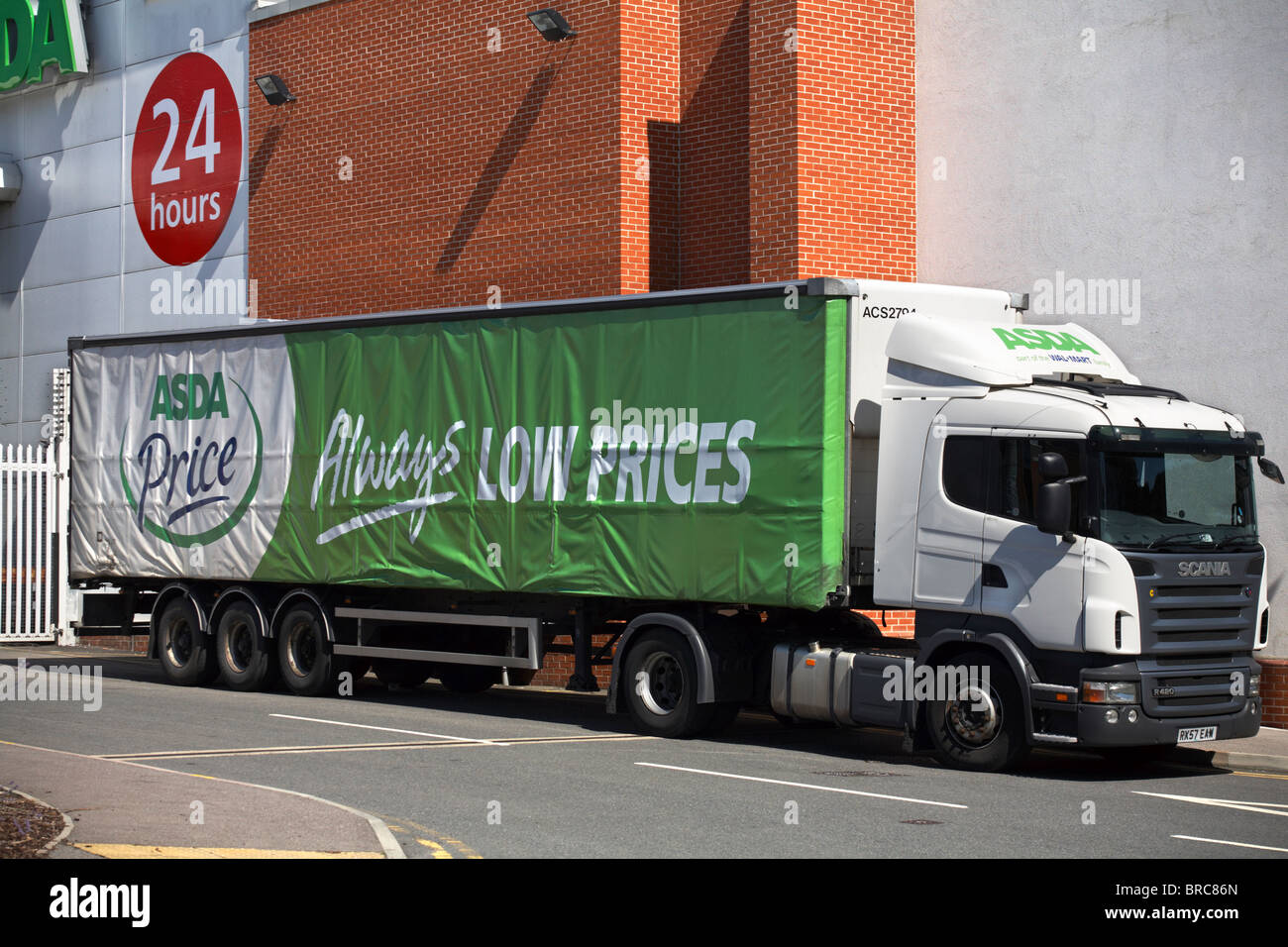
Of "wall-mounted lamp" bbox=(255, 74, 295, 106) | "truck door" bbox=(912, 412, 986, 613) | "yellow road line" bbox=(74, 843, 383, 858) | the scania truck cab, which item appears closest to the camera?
"yellow road line" bbox=(74, 843, 383, 858)

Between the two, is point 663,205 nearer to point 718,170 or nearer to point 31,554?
point 718,170

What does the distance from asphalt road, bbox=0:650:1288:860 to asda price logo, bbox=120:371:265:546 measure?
2523 mm

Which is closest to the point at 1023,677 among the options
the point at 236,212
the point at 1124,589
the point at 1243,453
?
the point at 1124,589

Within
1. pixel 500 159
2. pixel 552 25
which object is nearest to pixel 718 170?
pixel 552 25

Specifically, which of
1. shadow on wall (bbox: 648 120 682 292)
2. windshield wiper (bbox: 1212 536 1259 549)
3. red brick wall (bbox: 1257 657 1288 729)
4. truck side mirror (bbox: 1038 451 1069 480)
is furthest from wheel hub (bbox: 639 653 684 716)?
shadow on wall (bbox: 648 120 682 292)

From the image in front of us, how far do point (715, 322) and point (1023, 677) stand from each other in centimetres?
421

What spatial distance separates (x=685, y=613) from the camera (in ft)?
51.5

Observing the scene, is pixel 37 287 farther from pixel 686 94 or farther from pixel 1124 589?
pixel 1124 589

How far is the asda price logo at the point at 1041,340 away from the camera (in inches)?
561

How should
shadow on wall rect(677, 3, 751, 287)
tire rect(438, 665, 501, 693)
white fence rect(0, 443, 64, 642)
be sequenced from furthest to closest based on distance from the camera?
white fence rect(0, 443, 64, 642)
shadow on wall rect(677, 3, 751, 287)
tire rect(438, 665, 501, 693)

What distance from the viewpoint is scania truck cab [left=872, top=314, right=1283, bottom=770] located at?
42.5 ft

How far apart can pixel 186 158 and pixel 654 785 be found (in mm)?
18689

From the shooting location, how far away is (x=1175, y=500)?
13391mm

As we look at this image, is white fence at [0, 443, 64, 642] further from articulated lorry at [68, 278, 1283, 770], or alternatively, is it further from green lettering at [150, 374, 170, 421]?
articulated lorry at [68, 278, 1283, 770]
